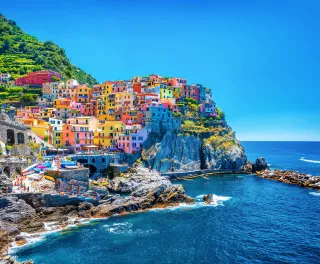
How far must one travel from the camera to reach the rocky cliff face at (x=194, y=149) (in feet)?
302

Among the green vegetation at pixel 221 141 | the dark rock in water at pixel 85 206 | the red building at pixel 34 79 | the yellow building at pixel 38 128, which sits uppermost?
the red building at pixel 34 79

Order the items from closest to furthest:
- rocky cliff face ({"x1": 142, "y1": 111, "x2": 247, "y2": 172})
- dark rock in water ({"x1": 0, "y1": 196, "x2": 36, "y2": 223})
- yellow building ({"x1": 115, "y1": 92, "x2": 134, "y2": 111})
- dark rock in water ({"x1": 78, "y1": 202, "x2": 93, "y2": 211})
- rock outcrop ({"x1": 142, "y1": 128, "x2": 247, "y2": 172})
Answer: dark rock in water ({"x1": 0, "y1": 196, "x2": 36, "y2": 223}) → dark rock in water ({"x1": 78, "y1": 202, "x2": 93, "y2": 211}) → rock outcrop ({"x1": 142, "y1": 128, "x2": 247, "y2": 172}) → rocky cliff face ({"x1": 142, "y1": 111, "x2": 247, "y2": 172}) → yellow building ({"x1": 115, "y1": 92, "x2": 134, "y2": 111})

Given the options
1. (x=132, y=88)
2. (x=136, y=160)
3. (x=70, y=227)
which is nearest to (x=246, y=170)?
(x=136, y=160)

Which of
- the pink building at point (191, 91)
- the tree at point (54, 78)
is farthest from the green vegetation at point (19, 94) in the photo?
the pink building at point (191, 91)

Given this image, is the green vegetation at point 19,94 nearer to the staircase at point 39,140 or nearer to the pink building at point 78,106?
the pink building at point 78,106

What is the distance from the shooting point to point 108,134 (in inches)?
3615

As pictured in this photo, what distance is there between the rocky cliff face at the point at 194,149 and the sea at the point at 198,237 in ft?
100

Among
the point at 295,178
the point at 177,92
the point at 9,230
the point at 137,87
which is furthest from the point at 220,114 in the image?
the point at 9,230

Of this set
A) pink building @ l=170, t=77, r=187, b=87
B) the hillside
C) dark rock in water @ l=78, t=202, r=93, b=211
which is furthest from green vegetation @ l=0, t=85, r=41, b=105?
dark rock in water @ l=78, t=202, r=93, b=211

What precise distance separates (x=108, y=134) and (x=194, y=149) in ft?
95.7

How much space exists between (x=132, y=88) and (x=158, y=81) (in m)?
11.1

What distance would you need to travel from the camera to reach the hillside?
140m

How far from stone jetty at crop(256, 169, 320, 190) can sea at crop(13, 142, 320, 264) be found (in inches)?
685

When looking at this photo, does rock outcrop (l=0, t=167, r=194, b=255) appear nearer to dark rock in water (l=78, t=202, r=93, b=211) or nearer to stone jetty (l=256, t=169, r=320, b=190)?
dark rock in water (l=78, t=202, r=93, b=211)
